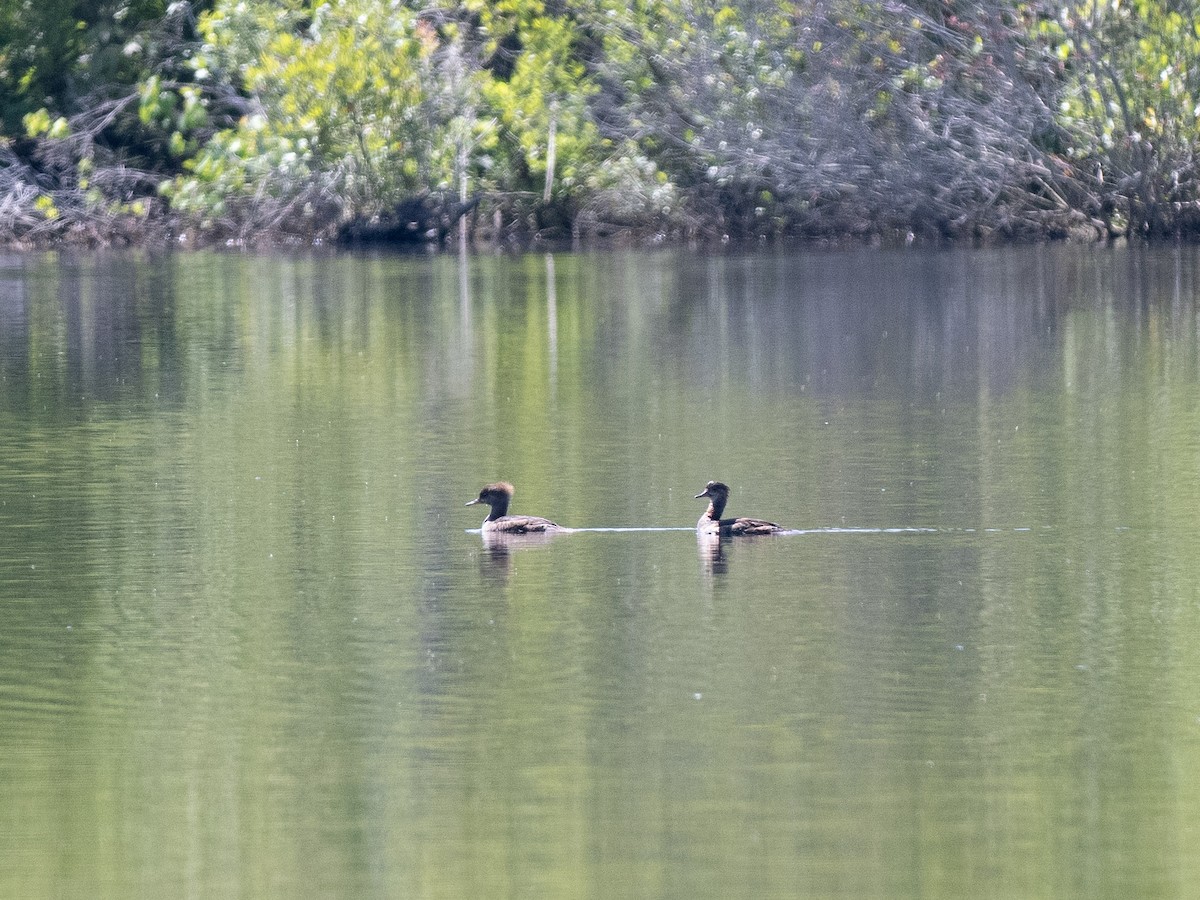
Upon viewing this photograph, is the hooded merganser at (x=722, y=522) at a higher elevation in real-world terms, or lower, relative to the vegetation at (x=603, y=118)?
lower

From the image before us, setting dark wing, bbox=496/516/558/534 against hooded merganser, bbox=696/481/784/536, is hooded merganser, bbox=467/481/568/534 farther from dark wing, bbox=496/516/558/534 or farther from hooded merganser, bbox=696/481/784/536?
hooded merganser, bbox=696/481/784/536

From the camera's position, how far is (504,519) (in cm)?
1211

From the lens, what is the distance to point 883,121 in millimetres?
38312

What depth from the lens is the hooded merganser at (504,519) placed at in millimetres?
11984

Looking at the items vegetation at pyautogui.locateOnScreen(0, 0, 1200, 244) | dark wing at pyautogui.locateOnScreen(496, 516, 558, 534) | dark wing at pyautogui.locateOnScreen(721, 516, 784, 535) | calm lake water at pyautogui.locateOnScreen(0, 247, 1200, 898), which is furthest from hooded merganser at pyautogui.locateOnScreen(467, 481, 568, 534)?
vegetation at pyautogui.locateOnScreen(0, 0, 1200, 244)

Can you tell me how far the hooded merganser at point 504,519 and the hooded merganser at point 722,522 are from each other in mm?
702

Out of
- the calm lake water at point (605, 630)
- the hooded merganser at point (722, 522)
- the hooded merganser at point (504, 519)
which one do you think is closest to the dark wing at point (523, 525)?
the hooded merganser at point (504, 519)

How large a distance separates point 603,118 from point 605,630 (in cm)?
3295

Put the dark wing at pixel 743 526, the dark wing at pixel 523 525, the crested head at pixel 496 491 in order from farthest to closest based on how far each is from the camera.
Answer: the crested head at pixel 496 491, the dark wing at pixel 523 525, the dark wing at pixel 743 526

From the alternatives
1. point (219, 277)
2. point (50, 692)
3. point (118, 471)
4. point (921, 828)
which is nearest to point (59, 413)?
point (118, 471)

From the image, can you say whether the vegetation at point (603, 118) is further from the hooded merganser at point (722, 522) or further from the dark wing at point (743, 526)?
the dark wing at point (743, 526)

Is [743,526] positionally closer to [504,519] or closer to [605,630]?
[504,519]

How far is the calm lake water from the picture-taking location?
695cm

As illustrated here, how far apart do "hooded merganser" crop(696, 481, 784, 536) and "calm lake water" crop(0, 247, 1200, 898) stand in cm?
9
